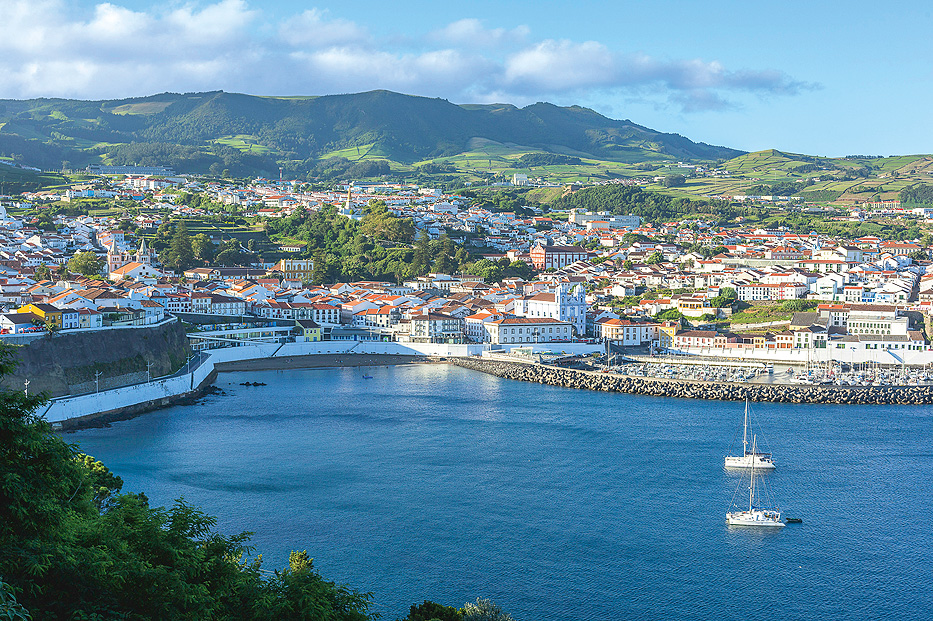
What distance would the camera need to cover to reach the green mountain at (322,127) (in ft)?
247

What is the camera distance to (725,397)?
17125 mm

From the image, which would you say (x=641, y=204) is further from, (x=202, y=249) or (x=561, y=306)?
(x=561, y=306)

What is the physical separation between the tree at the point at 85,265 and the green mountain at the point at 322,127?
133 feet

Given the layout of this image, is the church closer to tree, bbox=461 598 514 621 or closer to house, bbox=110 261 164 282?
house, bbox=110 261 164 282

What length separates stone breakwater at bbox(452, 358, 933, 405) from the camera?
1688 centimetres

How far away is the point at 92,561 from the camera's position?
159 inches


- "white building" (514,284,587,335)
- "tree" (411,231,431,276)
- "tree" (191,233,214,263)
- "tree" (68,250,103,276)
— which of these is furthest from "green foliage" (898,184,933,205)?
"tree" (68,250,103,276)

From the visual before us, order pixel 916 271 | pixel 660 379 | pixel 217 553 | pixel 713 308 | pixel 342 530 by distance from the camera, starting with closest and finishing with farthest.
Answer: pixel 217 553
pixel 342 530
pixel 660 379
pixel 713 308
pixel 916 271

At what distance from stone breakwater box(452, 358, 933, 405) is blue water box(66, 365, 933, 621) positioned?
0.54m

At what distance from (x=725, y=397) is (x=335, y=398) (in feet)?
22.0

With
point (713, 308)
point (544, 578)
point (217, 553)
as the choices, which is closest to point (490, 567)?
point (544, 578)

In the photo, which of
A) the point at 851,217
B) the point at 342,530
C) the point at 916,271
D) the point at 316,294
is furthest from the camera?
the point at 851,217

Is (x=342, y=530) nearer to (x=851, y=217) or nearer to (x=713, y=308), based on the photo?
(x=713, y=308)

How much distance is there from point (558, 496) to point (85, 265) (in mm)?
19256
